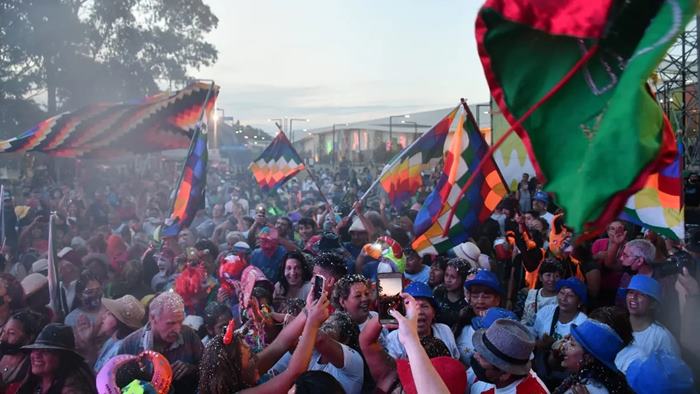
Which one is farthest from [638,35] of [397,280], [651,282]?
[651,282]

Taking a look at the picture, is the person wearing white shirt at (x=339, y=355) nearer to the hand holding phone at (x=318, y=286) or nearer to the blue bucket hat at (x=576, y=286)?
the hand holding phone at (x=318, y=286)

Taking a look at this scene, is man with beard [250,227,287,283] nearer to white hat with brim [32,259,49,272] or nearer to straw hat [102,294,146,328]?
straw hat [102,294,146,328]

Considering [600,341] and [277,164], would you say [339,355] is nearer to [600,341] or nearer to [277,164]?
[600,341]

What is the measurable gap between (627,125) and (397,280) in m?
2.21

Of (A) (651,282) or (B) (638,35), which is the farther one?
(A) (651,282)

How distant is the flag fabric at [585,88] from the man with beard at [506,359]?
96cm

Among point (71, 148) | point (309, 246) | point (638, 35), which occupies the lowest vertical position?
point (309, 246)

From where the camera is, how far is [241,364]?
3.00 m

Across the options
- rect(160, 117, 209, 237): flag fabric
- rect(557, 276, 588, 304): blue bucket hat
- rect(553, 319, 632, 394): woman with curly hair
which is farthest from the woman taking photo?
rect(557, 276, 588, 304): blue bucket hat

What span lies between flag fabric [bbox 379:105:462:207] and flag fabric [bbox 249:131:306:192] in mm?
3010

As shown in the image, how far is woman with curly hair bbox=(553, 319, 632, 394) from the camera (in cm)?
347

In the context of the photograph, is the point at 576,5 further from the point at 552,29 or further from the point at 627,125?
the point at 627,125

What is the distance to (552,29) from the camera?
2.30 metres

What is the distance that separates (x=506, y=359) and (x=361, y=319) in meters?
1.31
